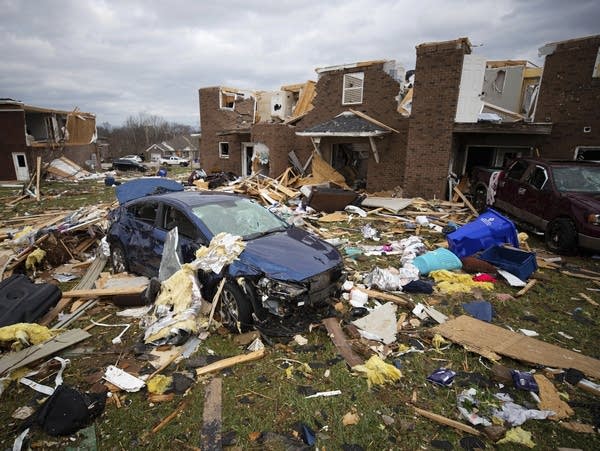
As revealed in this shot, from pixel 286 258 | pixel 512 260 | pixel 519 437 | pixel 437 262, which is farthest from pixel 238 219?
pixel 512 260

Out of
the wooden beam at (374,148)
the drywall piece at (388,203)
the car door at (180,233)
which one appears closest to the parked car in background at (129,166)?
the wooden beam at (374,148)

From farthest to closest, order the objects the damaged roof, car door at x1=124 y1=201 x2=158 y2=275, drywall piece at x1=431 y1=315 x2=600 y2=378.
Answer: the damaged roof < car door at x1=124 y1=201 x2=158 y2=275 < drywall piece at x1=431 y1=315 x2=600 y2=378

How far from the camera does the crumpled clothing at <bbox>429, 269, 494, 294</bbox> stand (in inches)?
223

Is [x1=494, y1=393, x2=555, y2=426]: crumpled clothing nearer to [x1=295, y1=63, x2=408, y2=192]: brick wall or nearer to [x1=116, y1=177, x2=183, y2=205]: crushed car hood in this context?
[x1=116, y1=177, x2=183, y2=205]: crushed car hood

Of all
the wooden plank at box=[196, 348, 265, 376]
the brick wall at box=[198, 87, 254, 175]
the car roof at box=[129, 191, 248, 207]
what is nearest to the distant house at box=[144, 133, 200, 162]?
the brick wall at box=[198, 87, 254, 175]

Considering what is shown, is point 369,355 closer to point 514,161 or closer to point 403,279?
point 403,279

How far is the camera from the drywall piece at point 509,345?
3730mm

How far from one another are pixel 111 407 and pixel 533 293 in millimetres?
6450

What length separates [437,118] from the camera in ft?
39.5

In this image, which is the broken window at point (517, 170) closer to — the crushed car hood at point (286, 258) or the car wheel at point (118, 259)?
the crushed car hood at point (286, 258)

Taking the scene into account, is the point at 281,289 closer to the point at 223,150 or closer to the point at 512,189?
the point at 512,189

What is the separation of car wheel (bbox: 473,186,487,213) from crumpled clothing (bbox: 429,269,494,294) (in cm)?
606

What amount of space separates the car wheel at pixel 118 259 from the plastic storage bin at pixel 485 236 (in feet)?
21.8

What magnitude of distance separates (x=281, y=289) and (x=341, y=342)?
1025mm
